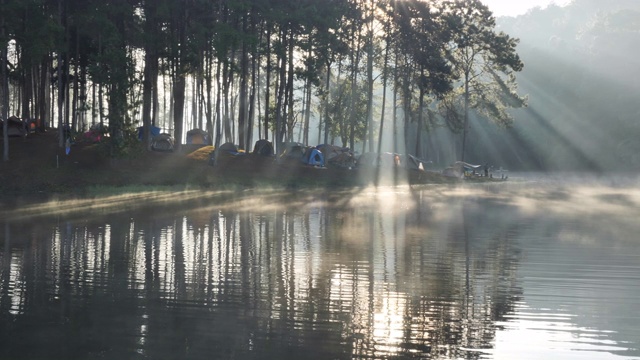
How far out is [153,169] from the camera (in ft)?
163

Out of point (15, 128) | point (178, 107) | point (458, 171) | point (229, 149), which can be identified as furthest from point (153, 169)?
point (458, 171)

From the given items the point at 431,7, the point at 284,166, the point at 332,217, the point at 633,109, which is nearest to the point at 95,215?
the point at 332,217

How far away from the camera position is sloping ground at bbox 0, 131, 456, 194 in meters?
43.4

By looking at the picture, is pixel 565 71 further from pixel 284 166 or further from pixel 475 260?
pixel 475 260

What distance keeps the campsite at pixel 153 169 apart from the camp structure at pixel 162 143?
10 centimetres

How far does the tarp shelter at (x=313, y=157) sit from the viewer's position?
6529 centimetres

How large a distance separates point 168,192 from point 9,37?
39.8 ft

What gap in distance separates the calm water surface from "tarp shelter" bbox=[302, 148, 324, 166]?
36106 mm

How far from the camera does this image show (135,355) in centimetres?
950

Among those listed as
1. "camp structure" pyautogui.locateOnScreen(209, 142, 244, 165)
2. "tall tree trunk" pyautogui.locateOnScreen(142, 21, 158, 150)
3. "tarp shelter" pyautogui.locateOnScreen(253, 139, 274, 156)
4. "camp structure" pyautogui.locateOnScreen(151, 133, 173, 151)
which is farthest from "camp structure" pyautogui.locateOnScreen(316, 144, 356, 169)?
"tall tree trunk" pyautogui.locateOnScreen(142, 21, 158, 150)

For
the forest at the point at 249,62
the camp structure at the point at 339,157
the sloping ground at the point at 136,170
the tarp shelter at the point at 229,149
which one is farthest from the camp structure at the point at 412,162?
the tarp shelter at the point at 229,149

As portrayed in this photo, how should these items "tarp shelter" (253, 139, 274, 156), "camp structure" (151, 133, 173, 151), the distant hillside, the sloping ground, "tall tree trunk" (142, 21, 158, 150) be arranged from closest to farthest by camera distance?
the sloping ground < "tall tree trunk" (142, 21, 158, 150) < "camp structure" (151, 133, 173, 151) < "tarp shelter" (253, 139, 274, 156) < the distant hillside

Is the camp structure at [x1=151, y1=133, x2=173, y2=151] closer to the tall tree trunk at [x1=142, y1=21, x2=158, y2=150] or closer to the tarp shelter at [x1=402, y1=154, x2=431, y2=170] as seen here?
the tall tree trunk at [x1=142, y1=21, x2=158, y2=150]

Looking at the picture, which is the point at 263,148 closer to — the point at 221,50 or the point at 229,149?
the point at 229,149
